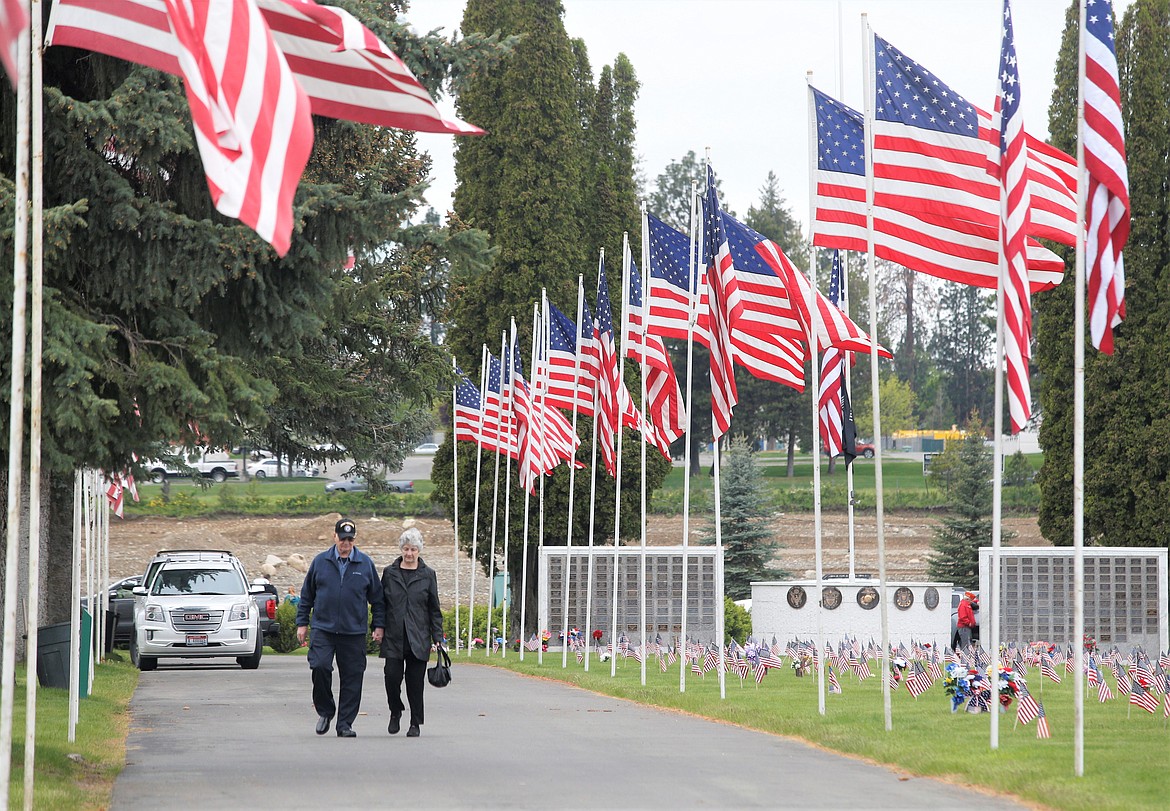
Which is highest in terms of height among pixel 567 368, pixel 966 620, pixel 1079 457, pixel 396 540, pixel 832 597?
pixel 567 368

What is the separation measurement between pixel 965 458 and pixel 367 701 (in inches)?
1392

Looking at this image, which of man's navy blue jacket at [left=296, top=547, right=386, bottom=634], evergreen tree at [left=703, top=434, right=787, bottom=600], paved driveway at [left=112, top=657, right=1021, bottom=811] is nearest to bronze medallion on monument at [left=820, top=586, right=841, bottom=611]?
paved driveway at [left=112, top=657, right=1021, bottom=811]

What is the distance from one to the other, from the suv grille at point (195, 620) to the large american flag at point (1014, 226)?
16.6 metres

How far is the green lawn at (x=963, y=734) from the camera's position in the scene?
34.4 feet

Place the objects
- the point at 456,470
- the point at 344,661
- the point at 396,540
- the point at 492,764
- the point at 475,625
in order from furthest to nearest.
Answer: the point at 396,540, the point at 475,625, the point at 456,470, the point at 344,661, the point at 492,764

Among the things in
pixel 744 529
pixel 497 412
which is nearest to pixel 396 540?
pixel 744 529

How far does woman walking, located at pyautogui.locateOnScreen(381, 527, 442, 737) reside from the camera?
13672mm

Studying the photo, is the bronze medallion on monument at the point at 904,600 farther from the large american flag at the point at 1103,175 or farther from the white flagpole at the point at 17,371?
the white flagpole at the point at 17,371

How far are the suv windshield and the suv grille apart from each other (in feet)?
1.92

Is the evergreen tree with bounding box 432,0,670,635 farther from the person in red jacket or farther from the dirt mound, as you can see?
the dirt mound

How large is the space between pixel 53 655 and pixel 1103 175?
1205cm

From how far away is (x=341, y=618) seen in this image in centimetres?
1371

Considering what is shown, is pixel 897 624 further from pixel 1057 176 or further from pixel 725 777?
pixel 725 777

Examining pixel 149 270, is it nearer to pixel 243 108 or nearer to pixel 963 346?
pixel 243 108
